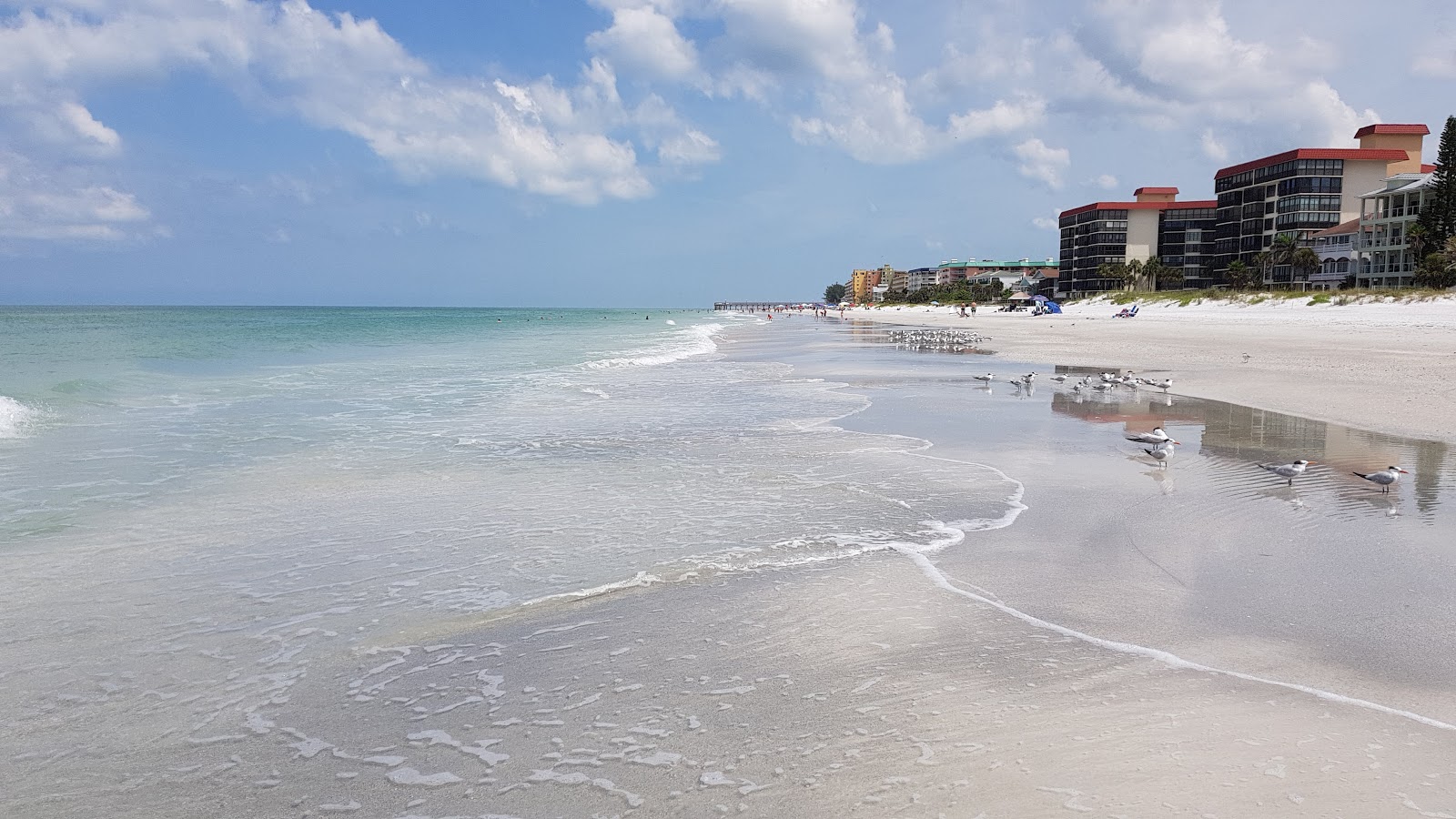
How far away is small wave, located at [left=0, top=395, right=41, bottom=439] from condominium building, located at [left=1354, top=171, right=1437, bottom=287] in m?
75.3

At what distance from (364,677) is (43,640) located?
7.01 feet

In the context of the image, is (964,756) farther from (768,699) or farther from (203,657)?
(203,657)

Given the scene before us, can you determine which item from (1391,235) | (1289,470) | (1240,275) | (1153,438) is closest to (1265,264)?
(1240,275)

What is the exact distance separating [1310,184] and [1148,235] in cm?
2807

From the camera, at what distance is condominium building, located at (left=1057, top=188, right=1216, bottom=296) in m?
110

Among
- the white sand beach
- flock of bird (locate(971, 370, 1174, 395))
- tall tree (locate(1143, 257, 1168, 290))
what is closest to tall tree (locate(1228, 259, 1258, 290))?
tall tree (locate(1143, 257, 1168, 290))

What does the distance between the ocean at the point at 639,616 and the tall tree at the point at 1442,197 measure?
200ft

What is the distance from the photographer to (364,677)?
434 centimetres

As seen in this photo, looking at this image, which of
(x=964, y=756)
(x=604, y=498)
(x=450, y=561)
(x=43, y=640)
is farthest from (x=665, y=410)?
(x=964, y=756)

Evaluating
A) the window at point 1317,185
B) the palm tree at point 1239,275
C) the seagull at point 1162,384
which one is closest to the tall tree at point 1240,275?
the palm tree at point 1239,275

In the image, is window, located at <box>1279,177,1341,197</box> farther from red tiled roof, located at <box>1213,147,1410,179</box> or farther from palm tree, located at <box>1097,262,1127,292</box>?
palm tree, located at <box>1097,262,1127,292</box>

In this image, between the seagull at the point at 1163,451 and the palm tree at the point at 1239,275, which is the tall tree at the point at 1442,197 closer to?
the palm tree at the point at 1239,275

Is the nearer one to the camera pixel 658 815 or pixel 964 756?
pixel 658 815

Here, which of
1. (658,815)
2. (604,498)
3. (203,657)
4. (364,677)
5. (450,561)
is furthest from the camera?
(604,498)
